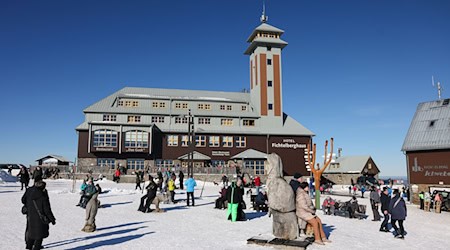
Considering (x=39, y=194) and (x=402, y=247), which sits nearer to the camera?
(x=39, y=194)

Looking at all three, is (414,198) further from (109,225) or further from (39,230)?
(39,230)

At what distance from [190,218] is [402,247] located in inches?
300

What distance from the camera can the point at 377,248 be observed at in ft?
30.4

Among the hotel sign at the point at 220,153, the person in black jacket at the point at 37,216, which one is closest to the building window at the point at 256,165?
the hotel sign at the point at 220,153

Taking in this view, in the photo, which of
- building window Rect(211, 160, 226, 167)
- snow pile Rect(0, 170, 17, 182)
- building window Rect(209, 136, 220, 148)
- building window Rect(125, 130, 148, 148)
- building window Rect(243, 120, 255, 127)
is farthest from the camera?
building window Rect(243, 120, 255, 127)

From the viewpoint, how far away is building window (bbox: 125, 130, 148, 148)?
40.9 metres

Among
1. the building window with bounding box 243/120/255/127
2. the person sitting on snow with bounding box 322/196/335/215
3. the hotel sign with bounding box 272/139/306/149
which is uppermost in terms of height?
the building window with bounding box 243/120/255/127

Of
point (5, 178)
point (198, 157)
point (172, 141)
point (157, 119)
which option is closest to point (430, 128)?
point (198, 157)

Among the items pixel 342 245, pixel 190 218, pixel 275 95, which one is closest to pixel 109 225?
pixel 190 218

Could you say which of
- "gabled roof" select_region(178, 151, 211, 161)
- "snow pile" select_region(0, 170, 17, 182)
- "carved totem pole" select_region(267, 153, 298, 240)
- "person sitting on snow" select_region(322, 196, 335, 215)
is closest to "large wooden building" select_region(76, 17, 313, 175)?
"gabled roof" select_region(178, 151, 211, 161)

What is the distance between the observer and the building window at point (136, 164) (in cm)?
4144

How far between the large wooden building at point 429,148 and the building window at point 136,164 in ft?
93.3

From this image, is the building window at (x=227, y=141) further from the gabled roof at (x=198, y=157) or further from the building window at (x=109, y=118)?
the building window at (x=109, y=118)

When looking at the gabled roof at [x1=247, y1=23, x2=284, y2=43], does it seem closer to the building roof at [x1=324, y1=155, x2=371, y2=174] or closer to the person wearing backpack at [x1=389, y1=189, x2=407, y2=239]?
the building roof at [x1=324, y1=155, x2=371, y2=174]
